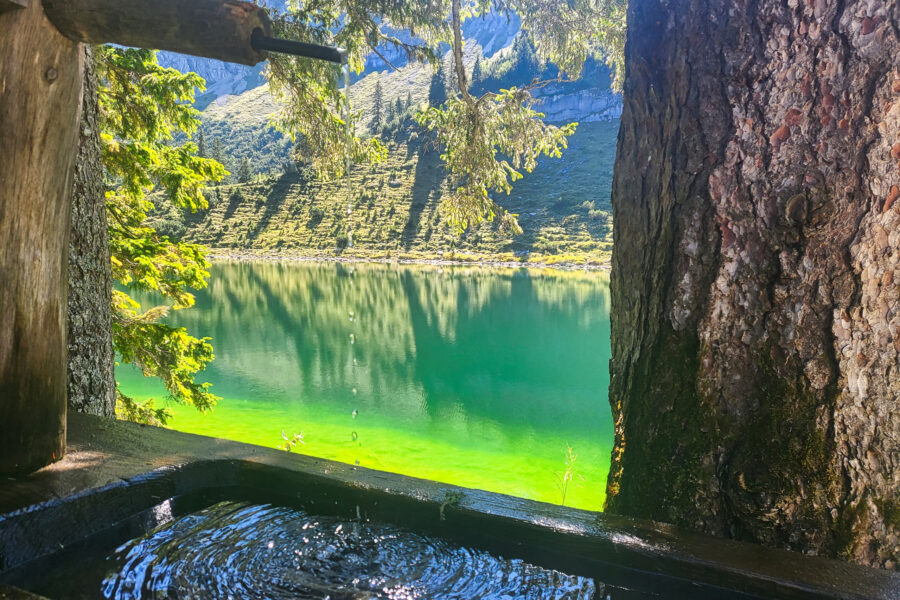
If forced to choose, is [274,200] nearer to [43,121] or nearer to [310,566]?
[43,121]

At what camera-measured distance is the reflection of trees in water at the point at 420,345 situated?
13328 millimetres

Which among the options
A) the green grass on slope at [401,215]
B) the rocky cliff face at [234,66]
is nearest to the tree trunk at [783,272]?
the green grass on slope at [401,215]

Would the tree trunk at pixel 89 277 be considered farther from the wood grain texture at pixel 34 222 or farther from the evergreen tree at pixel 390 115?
the evergreen tree at pixel 390 115

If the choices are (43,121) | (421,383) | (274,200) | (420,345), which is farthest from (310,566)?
(274,200)

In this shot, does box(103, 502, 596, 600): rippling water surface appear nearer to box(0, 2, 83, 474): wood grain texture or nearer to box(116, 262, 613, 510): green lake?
box(0, 2, 83, 474): wood grain texture

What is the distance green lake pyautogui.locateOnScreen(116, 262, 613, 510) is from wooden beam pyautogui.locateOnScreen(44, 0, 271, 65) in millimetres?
5976

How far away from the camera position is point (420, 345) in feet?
64.5

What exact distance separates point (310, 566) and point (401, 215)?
70.1 m

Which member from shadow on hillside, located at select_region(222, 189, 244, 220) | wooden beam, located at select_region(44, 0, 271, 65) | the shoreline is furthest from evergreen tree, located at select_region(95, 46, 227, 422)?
shadow on hillside, located at select_region(222, 189, 244, 220)

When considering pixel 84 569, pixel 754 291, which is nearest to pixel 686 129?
pixel 754 291

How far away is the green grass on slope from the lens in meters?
65.2

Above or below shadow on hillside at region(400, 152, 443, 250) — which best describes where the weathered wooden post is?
below

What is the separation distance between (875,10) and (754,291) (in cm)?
73

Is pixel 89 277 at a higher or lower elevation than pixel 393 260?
higher
